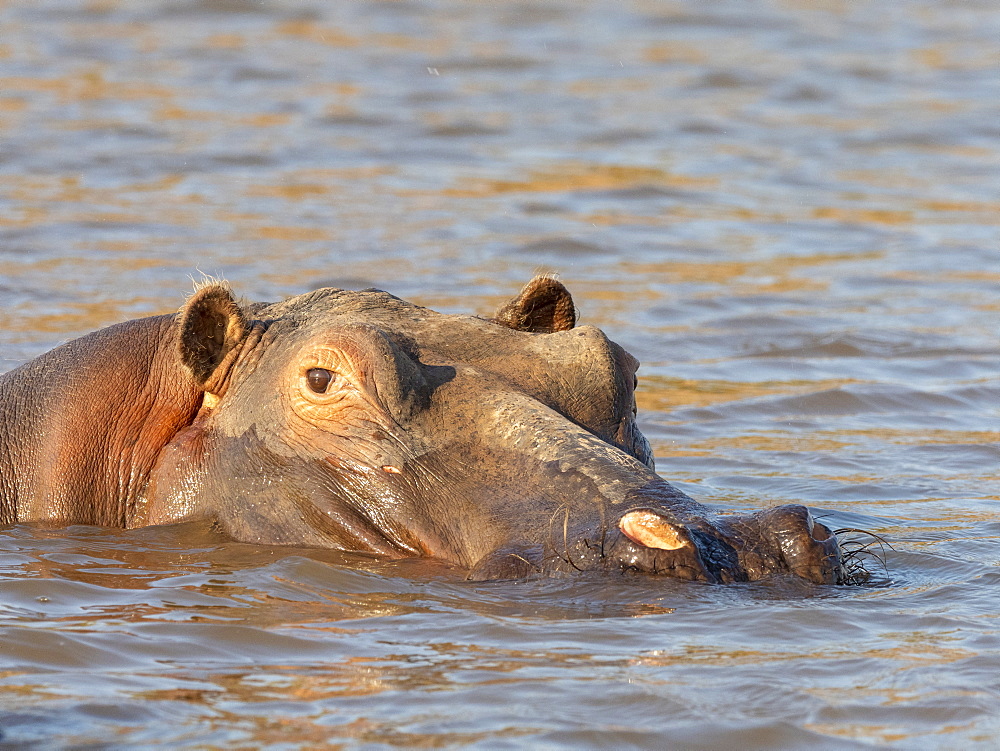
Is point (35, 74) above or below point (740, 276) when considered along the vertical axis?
above

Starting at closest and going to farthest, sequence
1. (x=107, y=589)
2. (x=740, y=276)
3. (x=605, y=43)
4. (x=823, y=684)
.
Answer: (x=823, y=684)
(x=107, y=589)
(x=740, y=276)
(x=605, y=43)

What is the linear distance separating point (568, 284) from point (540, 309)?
669 centimetres

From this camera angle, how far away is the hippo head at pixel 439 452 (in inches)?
224

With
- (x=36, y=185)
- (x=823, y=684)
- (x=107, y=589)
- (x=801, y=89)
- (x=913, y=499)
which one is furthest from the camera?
(x=801, y=89)

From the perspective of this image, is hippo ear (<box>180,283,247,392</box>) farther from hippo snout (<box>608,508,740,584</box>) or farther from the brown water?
hippo snout (<box>608,508,740,584</box>)

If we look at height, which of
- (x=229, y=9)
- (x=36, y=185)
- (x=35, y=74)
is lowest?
(x=36, y=185)

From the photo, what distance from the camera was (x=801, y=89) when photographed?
23.1m

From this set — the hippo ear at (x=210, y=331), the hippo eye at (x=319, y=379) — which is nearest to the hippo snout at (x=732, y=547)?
the hippo eye at (x=319, y=379)

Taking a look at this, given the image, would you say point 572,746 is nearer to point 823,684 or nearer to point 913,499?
point 823,684

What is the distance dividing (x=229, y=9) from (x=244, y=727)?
2230 cm

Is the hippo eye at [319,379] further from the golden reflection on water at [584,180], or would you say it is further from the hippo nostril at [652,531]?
the golden reflection on water at [584,180]

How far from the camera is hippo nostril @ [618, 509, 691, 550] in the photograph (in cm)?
550

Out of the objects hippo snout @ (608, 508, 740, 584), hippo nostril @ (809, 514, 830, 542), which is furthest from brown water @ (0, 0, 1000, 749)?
hippo nostril @ (809, 514, 830, 542)

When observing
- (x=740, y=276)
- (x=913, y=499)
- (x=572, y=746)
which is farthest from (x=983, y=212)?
(x=572, y=746)
